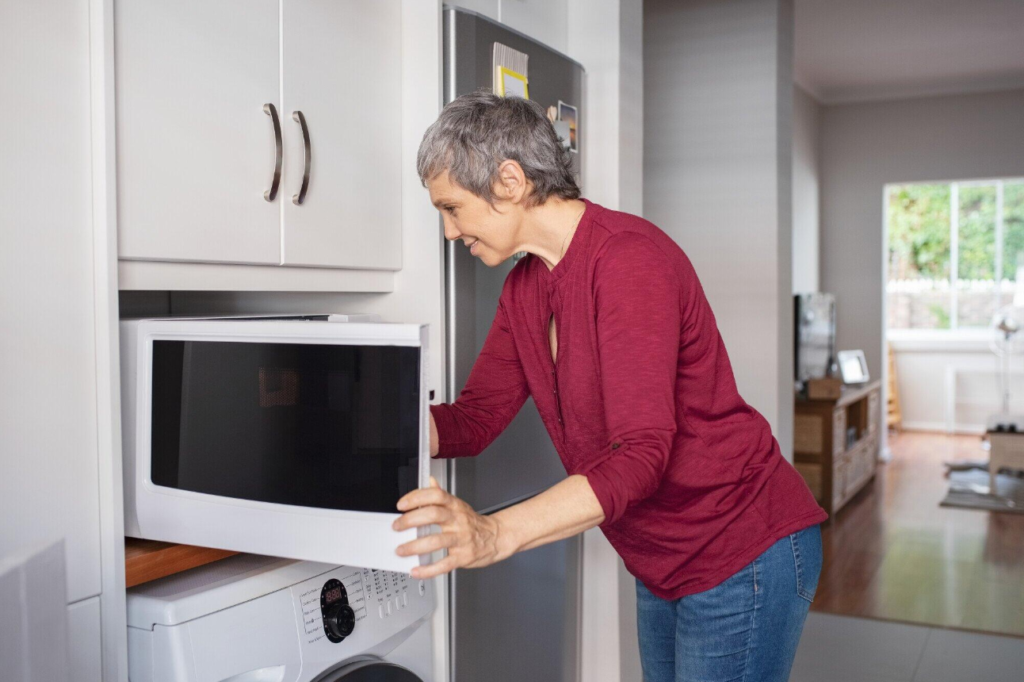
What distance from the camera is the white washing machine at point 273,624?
122 centimetres

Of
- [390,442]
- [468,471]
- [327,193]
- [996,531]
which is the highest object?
[327,193]

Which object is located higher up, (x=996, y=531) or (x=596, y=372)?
(x=596, y=372)

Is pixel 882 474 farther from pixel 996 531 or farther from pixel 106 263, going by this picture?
pixel 106 263

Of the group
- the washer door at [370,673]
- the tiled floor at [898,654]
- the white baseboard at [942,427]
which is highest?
the washer door at [370,673]

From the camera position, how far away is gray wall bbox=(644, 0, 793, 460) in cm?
358

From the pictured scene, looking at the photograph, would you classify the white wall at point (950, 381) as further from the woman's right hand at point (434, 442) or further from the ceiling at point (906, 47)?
the woman's right hand at point (434, 442)

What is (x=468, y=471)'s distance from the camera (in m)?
1.83

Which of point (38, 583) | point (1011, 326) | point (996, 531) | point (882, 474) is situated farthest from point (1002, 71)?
point (38, 583)

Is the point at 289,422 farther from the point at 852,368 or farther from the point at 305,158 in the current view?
the point at 852,368

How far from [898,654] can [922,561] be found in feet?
3.89

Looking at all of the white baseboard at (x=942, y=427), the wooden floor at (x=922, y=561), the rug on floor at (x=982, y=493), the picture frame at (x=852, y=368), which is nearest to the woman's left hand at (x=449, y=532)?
the wooden floor at (x=922, y=561)

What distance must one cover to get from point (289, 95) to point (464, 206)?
0.43 metres

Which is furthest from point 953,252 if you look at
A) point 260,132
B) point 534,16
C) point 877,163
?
point 260,132

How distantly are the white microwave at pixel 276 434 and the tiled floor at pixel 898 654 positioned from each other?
7.98 ft
